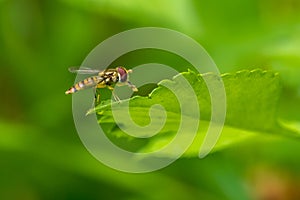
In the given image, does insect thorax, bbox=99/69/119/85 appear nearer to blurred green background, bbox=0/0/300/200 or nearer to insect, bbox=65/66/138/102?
insect, bbox=65/66/138/102

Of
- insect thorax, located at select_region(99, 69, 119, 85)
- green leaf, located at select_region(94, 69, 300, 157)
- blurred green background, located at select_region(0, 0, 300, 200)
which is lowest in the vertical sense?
green leaf, located at select_region(94, 69, 300, 157)

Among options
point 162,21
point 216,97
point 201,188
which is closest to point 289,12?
point 162,21

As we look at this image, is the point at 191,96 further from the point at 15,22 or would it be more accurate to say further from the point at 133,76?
the point at 15,22

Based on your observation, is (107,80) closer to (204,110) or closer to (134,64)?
(204,110)

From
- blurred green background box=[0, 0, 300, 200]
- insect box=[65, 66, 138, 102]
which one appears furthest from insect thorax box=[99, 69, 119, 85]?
blurred green background box=[0, 0, 300, 200]

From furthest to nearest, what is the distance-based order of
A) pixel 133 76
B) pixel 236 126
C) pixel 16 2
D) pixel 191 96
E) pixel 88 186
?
pixel 16 2, pixel 88 186, pixel 133 76, pixel 236 126, pixel 191 96

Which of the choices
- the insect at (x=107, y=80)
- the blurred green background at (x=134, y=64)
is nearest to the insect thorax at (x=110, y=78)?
the insect at (x=107, y=80)
